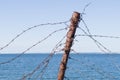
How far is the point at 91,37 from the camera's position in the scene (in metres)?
5.47

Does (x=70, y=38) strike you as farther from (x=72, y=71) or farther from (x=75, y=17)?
(x=72, y=71)

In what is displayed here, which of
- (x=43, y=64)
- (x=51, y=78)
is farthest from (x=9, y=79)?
(x=43, y=64)

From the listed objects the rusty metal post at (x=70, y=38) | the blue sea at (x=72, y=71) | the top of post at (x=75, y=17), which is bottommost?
the blue sea at (x=72, y=71)

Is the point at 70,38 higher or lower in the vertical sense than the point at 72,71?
higher

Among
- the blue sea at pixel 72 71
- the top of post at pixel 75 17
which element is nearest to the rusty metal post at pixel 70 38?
the top of post at pixel 75 17

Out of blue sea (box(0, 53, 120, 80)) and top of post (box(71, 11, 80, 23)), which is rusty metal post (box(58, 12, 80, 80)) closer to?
top of post (box(71, 11, 80, 23))

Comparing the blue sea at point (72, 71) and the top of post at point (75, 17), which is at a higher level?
the top of post at point (75, 17)

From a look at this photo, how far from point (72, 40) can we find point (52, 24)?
0.40m

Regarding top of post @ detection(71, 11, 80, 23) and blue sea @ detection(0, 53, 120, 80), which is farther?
blue sea @ detection(0, 53, 120, 80)

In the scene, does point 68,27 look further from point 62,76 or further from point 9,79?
point 9,79

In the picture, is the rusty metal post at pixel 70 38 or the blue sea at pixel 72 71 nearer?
the rusty metal post at pixel 70 38

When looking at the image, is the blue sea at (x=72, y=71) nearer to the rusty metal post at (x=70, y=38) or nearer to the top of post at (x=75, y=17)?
the rusty metal post at (x=70, y=38)

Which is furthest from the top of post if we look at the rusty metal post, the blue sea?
the blue sea

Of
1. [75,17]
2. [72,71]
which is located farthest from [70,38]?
[72,71]
